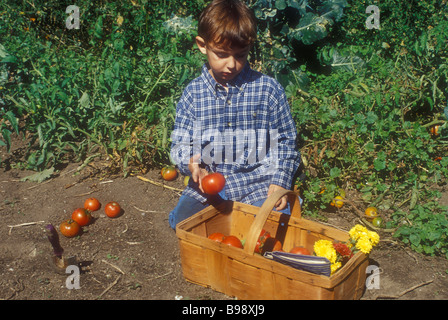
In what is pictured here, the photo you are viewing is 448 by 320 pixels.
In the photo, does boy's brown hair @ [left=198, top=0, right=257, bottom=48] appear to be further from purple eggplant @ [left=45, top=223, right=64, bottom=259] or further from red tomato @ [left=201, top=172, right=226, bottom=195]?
purple eggplant @ [left=45, top=223, right=64, bottom=259]

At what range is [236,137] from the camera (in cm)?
281

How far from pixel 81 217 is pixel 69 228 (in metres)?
0.14

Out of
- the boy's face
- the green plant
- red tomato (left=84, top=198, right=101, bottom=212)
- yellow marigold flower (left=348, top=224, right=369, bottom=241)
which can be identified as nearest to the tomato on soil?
the green plant

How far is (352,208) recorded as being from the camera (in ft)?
10.3

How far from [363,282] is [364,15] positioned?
361cm

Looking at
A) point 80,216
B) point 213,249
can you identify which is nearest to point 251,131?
point 213,249

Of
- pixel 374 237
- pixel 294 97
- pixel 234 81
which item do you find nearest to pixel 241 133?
pixel 234 81

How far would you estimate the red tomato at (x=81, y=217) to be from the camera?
3012 mm

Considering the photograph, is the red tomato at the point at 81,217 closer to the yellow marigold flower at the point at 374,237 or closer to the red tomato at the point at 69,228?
the red tomato at the point at 69,228

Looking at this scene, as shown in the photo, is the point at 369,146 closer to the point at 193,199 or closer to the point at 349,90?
the point at 349,90

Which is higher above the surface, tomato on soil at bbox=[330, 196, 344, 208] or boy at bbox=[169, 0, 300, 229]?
boy at bbox=[169, 0, 300, 229]

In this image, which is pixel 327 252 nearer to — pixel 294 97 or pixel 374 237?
pixel 374 237

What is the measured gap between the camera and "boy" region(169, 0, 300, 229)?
274 centimetres

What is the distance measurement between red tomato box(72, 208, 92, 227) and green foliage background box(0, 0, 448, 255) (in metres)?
0.71
